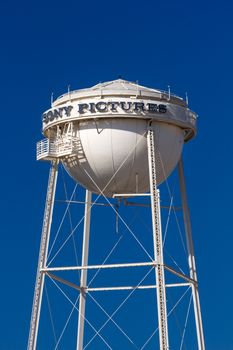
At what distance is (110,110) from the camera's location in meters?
58.3

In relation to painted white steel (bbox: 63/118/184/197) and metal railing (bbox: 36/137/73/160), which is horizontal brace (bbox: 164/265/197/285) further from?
metal railing (bbox: 36/137/73/160)

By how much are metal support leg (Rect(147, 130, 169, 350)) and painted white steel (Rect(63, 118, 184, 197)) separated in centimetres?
58

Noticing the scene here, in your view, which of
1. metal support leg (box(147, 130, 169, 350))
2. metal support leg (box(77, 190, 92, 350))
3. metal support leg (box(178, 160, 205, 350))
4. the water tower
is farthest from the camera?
metal support leg (box(77, 190, 92, 350))

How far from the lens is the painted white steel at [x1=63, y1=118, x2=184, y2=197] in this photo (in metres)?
58.3

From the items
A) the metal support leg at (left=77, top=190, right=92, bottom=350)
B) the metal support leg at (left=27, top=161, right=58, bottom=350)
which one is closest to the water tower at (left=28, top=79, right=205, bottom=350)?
the metal support leg at (left=27, top=161, right=58, bottom=350)

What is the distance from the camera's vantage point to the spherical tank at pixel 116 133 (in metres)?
58.3

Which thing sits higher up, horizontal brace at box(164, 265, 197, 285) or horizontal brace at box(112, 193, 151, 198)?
horizontal brace at box(112, 193, 151, 198)

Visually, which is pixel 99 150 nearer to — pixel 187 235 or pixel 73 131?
pixel 73 131

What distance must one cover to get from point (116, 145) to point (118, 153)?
0.35m

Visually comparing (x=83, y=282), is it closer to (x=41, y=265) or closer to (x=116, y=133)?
(x=41, y=265)

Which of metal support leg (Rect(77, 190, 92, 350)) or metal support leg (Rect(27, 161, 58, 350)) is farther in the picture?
metal support leg (Rect(77, 190, 92, 350))

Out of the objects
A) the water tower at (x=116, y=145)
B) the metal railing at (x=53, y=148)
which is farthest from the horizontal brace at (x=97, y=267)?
the metal railing at (x=53, y=148)

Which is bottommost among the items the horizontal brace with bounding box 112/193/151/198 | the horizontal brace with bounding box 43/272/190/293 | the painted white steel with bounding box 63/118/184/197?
the horizontal brace with bounding box 43/272/190/293

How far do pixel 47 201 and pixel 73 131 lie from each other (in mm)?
3280
